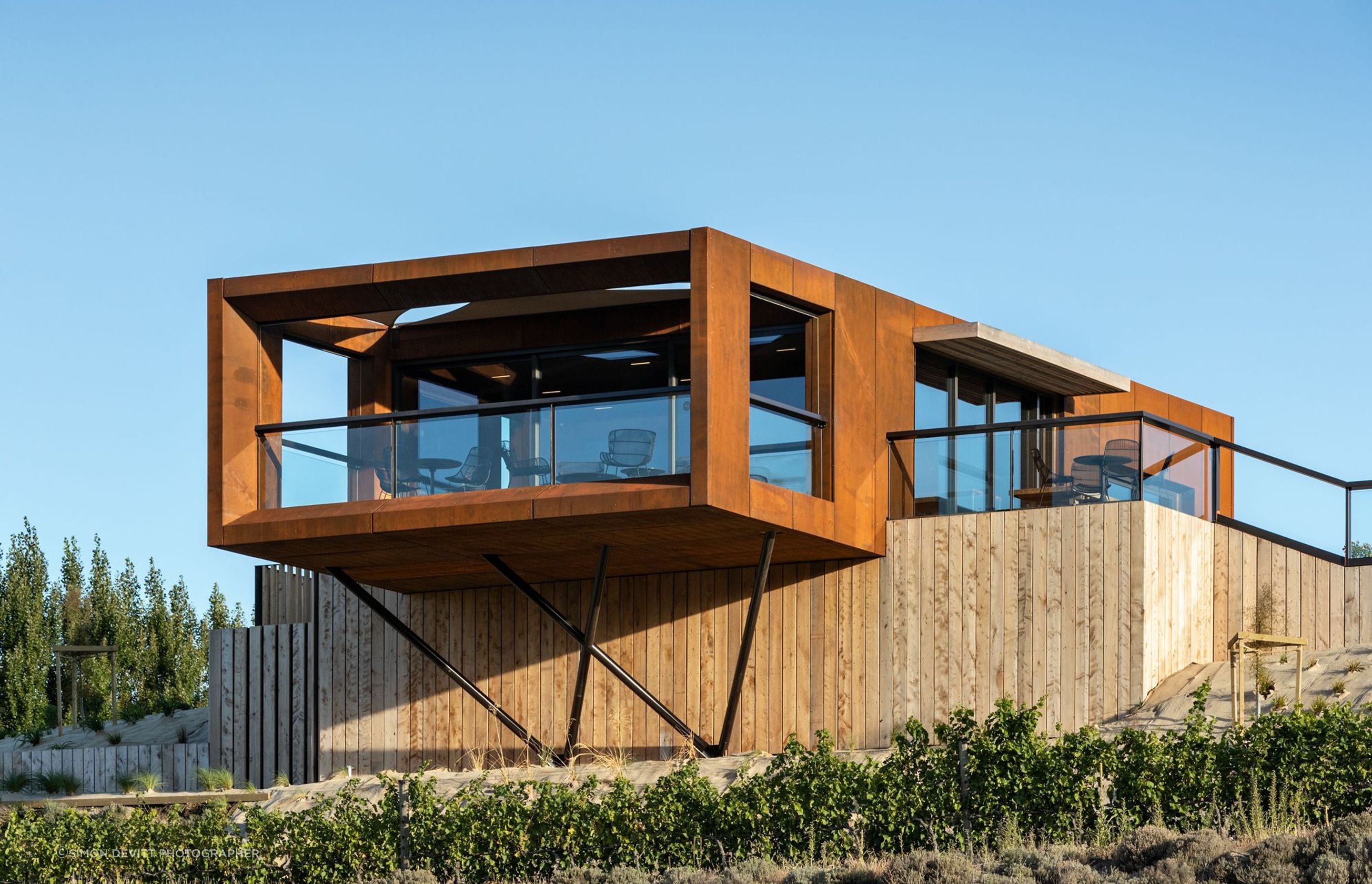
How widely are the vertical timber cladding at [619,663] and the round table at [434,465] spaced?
2964mm

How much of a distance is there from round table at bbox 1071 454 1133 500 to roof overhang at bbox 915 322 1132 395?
1795mm

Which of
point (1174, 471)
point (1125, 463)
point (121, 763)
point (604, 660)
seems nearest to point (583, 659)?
point (604, 660)

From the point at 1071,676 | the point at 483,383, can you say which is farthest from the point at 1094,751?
the point at 483,383

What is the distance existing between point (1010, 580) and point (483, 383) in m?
6.10

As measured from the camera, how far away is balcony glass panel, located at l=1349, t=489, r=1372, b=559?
1994 centimetres

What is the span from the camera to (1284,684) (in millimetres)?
18281

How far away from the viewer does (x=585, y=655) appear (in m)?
19.1

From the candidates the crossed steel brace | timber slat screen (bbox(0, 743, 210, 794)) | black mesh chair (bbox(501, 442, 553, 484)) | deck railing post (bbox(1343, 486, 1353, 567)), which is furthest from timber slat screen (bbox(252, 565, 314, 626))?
deck railing post (bbox(1343, 486, 1353, 567))

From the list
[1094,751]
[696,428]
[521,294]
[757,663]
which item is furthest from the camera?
[757,663]

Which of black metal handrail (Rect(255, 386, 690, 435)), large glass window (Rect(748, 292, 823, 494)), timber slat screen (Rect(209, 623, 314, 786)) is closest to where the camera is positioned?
black metal handrail (Rect(255, 386, 690, 435))

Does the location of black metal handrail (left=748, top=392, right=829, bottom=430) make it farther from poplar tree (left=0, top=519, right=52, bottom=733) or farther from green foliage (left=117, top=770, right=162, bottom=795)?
poplar tree (left=0, top=519, right=52, bottom=733)

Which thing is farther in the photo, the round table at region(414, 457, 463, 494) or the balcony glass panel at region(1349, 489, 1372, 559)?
the balcony glass panel at region(1349, 489, 1372, 559)

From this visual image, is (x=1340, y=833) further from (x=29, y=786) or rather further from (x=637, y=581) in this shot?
(x=29, y=786)

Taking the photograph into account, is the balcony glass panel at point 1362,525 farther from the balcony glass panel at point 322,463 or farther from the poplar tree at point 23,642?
the poplar tree at point 23,642
